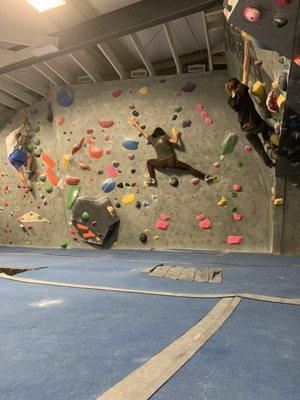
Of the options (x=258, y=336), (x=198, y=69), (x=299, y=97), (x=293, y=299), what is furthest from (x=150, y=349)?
(x=198, y=69)

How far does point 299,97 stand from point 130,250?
11.9ft

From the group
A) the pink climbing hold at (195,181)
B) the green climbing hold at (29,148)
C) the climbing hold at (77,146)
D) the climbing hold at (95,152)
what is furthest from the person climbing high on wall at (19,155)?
the pink climbing hold at (195,181)

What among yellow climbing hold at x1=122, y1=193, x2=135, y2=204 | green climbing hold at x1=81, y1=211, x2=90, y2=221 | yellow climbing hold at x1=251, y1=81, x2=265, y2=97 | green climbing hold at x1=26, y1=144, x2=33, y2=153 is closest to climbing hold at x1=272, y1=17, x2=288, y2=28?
yellow climbing hold at x1=251, y1=81, x2=265, y2=97

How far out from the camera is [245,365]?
1386mm

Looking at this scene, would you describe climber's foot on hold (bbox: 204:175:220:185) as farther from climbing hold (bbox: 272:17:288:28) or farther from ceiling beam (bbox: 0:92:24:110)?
ceiling beam (bbox: 0:92:24:110)

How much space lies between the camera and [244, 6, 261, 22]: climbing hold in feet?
6.50

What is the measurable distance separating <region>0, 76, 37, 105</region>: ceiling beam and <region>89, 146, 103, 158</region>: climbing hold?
1.71 m

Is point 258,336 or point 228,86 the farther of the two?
point 228,86

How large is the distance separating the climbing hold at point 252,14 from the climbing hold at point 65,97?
419 centimetres

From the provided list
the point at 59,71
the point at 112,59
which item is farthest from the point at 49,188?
the point at 112,59

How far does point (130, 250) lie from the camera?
5414 mm

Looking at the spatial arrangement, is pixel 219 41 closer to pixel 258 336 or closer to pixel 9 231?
pixel 258 336

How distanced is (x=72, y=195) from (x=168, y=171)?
71.9 inches

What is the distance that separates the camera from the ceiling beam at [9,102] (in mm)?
6098
